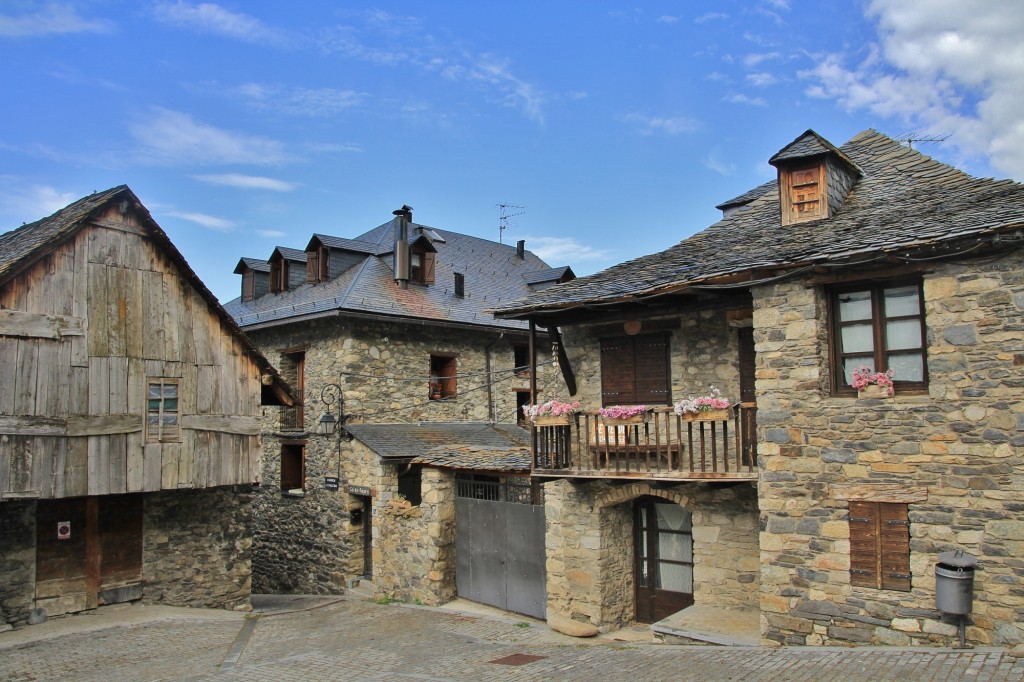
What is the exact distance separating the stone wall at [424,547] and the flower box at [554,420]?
3731 mm

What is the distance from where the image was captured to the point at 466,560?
15.6 meters

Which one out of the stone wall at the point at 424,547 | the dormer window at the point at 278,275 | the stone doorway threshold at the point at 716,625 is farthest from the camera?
the dormer window at the point at 278,275

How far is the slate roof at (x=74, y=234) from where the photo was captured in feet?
39.2

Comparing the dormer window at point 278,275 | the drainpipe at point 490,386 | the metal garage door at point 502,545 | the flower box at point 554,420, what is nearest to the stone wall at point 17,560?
the metal garage door at point 502,545

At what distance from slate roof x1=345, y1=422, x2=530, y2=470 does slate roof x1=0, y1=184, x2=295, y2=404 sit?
258 cm

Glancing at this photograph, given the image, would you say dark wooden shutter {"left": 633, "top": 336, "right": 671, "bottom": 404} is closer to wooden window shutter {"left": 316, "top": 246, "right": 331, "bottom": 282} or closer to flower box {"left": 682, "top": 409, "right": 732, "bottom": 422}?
flower box {"left": 682, "top": 409, "right": 732, "bottom": 422}

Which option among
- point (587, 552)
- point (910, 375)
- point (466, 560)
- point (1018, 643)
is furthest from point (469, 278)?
point (1018, 643)

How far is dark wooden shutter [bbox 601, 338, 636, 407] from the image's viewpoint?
13.3m

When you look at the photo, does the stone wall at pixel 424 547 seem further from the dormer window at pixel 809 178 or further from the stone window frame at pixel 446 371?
the dormer window at pixel 809 178

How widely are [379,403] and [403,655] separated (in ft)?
26.1

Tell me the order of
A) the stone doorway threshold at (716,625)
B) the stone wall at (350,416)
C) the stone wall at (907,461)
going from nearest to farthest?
the stone wall at (907,461) → the stone doorway threshold at (716,625) → the stone wall at (350,416)

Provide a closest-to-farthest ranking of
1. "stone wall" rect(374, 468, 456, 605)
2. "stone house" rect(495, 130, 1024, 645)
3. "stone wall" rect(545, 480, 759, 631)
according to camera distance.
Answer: "stone house" rect(495, 130, 1024, 645)
"stone wall" rect(545, 480, 759, 631)
"stone wall" rect(374, 468, 456, 605)

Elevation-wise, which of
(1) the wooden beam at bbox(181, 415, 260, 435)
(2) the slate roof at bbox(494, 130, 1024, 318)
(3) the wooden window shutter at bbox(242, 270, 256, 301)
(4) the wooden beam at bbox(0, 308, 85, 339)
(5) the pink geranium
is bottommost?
(1) the wooden beam at bbox(181, 415, 260, 435)

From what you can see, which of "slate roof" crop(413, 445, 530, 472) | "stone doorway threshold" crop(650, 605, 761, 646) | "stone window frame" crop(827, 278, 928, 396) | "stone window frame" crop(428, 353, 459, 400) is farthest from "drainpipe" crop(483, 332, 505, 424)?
"stone window frame" crop(827, 278, 928, 396)
